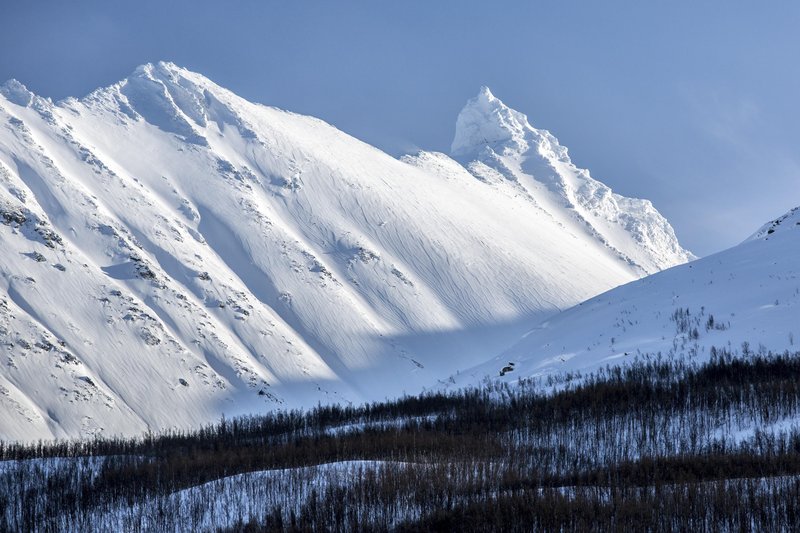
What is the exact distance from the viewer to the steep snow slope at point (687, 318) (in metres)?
30.3

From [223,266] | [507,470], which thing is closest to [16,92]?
[223,266]

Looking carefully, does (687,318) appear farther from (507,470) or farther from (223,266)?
(223,266)

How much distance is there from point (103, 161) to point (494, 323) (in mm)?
70891

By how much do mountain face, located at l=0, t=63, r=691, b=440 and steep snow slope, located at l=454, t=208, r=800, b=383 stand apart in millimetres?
57072

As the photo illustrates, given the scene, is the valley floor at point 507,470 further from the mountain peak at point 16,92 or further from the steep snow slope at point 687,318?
the mountain peak at point 16,92

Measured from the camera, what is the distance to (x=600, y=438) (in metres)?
21.8

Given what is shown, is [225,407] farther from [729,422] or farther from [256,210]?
[729,422]

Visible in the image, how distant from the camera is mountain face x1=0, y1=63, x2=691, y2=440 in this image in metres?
97.3

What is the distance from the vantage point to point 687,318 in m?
34.3

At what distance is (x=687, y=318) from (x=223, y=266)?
358 feet

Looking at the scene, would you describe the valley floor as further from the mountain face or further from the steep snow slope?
the mountain face

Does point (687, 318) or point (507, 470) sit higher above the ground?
point (687, 318)

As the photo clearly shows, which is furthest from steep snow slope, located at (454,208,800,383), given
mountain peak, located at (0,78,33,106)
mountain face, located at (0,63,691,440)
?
mountain peak, located at (0,78,33,106)

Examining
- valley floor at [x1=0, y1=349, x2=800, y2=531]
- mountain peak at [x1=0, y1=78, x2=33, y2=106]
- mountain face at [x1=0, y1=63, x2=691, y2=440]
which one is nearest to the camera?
valley floor at [x1=0, y1=349, x2=800, y2=531]
